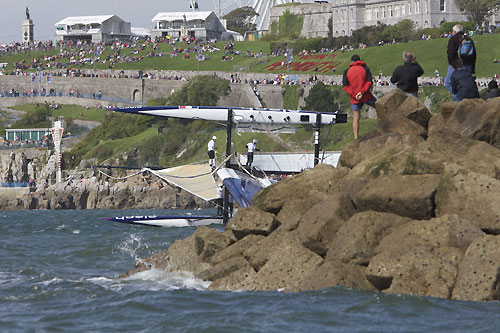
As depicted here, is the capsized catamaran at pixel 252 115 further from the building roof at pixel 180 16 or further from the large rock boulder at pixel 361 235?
the building roof at pixel 180 16

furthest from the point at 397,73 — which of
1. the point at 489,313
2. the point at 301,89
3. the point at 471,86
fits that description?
the point at 301,89

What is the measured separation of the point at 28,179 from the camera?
85438mm

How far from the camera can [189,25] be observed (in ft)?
530

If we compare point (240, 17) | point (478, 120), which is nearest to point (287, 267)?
point (478, 120)

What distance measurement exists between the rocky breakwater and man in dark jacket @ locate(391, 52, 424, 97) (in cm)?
77

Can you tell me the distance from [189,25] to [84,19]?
17.7 m

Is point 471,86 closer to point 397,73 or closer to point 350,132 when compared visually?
point 397,73

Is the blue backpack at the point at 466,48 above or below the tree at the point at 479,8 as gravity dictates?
below

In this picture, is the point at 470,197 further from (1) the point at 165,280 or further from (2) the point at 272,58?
(2) the point at 272,58

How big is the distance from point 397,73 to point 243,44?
109 metres

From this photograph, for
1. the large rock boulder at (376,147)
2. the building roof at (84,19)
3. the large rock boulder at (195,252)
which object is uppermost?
the building roof at (84,19)

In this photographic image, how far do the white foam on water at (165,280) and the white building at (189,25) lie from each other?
135216mm

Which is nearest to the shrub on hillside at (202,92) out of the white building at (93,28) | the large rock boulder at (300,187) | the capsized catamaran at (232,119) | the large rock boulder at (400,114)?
the capsized catamaran at (232,119)

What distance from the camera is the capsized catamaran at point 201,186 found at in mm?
35219
